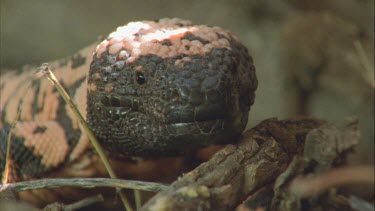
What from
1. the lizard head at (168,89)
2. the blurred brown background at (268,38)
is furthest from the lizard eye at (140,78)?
the blurred brown background at (268,38)

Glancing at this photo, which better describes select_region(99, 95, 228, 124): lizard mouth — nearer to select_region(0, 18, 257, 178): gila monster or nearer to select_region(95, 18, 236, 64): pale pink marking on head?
select_region(0, 18, 257, 178): gila monster

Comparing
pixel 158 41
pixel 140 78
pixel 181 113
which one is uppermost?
pixel 158 41

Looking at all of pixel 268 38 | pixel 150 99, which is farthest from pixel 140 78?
pixel 268 38

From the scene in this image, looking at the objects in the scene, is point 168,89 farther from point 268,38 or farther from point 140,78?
point 268,38

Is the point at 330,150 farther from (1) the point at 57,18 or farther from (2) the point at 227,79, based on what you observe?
(1) the point at 57,18

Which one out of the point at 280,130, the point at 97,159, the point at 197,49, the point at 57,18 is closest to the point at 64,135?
the point at 97,159

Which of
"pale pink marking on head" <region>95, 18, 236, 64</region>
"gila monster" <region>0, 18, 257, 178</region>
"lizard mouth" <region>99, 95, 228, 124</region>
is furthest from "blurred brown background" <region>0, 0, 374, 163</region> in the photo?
"lizard mouth" <region>99, 95, 228, 124</region>
